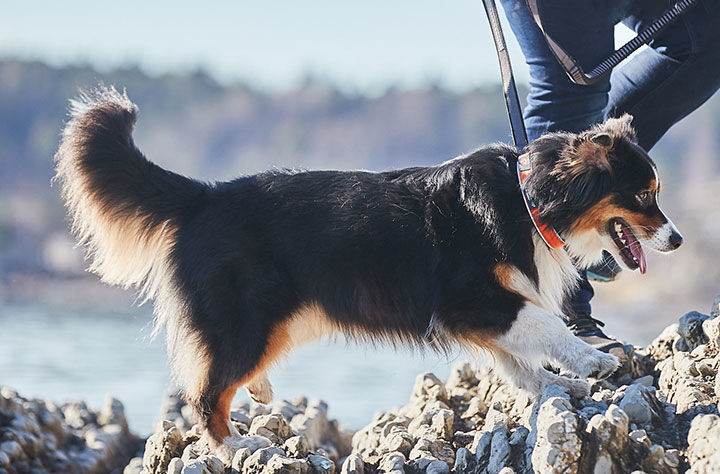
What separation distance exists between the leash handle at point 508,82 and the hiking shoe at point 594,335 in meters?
0.88

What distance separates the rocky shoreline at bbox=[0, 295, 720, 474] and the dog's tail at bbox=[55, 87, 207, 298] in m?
0.76

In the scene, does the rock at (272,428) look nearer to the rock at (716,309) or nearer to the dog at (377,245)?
the dog at (377,245)

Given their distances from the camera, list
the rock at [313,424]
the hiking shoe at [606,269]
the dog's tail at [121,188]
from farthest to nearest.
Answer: the rock at [313,424], the hiking shoe at [606,269], the dog's tail at [121,188]

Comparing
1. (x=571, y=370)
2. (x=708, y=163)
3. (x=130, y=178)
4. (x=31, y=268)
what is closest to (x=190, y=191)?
(x=130, y=178)

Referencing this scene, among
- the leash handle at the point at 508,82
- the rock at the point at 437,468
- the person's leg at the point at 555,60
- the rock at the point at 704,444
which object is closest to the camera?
the rock at the point at 704,444

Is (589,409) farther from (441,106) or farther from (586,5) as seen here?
(441,106)

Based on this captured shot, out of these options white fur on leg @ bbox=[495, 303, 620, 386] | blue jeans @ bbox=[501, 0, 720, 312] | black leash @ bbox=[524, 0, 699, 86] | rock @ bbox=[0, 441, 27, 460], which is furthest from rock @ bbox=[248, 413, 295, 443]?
black leash @ bbox=[524, 0, 699, 86]

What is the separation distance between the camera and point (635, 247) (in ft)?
12.2

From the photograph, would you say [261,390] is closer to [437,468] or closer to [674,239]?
[437,468]

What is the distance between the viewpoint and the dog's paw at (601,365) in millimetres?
3387

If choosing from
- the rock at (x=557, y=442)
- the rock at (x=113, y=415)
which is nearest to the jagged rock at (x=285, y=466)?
the rock at (x=557, y=442)

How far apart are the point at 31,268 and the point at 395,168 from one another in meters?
31.9

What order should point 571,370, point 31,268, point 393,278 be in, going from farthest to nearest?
point 31,268, point 393,278, point 571,370

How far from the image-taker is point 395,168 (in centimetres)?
393
